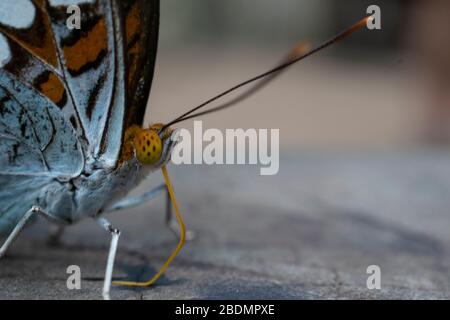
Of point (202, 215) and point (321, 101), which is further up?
point (321, 101)

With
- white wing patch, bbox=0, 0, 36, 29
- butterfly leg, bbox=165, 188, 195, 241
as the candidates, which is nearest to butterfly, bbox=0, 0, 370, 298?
white wing patch, bbox=0, 0, 36, 29

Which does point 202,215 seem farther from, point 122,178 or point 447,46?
point 447,46

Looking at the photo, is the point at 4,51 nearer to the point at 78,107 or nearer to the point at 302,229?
the point at 78,107

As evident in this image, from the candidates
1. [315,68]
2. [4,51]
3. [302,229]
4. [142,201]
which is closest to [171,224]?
[142,201]
